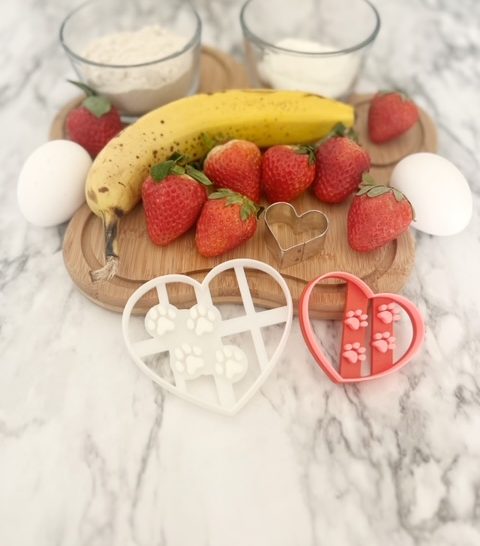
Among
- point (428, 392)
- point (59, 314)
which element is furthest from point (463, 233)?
point (59, 314)

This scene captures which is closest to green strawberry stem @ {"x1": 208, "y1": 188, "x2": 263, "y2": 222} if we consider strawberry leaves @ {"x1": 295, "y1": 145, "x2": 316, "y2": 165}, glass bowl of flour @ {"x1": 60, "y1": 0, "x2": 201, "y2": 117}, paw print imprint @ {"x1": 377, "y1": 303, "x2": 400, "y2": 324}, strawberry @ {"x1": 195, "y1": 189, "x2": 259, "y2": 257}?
strawberry @ {"x1": 195, "y1": 189, "x2": 259, "y2": 257}

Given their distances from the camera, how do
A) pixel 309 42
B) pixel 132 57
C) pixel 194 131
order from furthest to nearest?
pixel 309 42
pixel 132 57
pixel 194 131

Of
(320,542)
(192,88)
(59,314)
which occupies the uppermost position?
(192,88)

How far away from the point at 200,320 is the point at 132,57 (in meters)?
0.62

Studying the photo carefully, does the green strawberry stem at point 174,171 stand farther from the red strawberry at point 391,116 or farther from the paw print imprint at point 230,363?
the red strawberry at point 391,116

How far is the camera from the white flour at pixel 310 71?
1147 mm

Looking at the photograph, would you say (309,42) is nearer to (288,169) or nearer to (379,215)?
(288,169)

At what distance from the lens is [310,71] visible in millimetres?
1165

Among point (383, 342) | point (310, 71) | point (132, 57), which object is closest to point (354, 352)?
point (383, 342)

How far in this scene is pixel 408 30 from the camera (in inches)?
60.7

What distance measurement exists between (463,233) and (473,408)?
367 mm

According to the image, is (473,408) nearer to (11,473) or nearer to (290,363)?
(290,363)

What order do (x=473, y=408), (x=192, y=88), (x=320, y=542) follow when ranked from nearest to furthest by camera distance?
(x=320, y=542) → (x=473, y=408) → (x=192, y=88)

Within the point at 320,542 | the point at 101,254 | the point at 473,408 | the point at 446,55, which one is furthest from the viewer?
the point at 446,55
